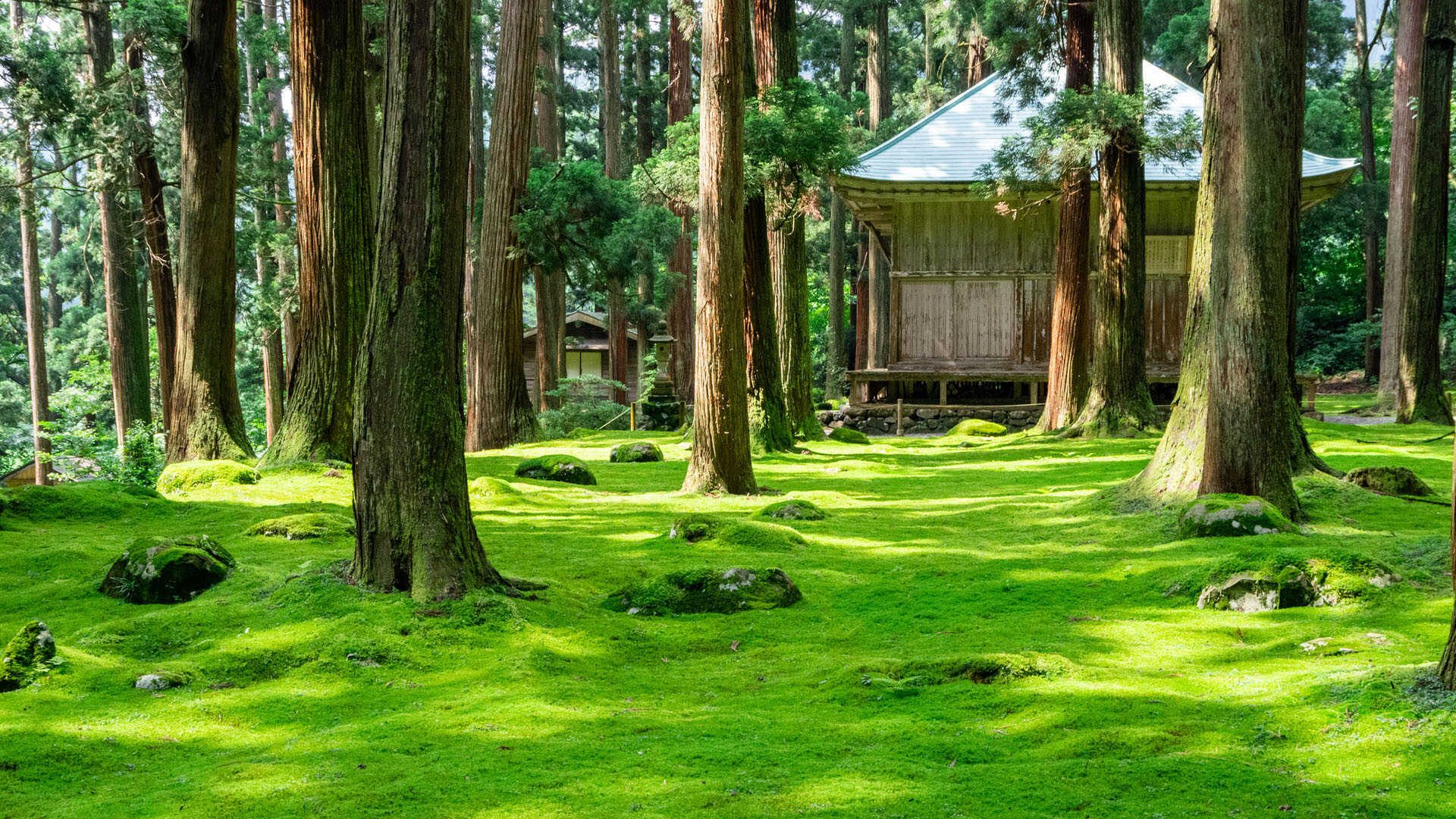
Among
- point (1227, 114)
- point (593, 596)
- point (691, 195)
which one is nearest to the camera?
point (593, 596)

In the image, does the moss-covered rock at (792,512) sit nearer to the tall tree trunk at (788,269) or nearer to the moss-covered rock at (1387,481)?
the moss-covered rock at (1387,481)

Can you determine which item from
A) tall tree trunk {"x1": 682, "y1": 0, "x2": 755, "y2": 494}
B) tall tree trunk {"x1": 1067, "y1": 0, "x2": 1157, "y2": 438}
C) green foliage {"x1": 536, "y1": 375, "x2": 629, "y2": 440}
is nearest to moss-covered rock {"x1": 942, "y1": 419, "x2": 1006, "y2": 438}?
tall tree trunk {"x1": 1067, "y1": 0, "x2": 1157, "y2": 438}

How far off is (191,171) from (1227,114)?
10.1 meters

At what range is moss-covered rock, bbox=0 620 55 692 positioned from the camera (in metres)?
4.40

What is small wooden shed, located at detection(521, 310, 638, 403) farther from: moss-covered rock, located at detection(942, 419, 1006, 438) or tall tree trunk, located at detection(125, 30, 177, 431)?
moss-covered rock, located at detection(942, 419, 1006, 438)

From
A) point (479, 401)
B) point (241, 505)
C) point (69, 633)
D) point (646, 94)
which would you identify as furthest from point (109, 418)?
point (69, 633)

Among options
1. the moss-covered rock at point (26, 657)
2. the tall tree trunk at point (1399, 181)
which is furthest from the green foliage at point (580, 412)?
A: the tall tree trunk at point (1399, 181)

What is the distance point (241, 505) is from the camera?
29.6ft

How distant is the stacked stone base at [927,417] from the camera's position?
20.2 metres

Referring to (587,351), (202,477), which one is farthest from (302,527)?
(587,351)

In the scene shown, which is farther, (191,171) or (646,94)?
(646,94)

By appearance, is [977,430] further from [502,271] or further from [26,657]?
[26,657]

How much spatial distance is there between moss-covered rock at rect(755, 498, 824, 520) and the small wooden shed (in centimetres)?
2514

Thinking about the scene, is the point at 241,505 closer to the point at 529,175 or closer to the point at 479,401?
the point at 479,401
